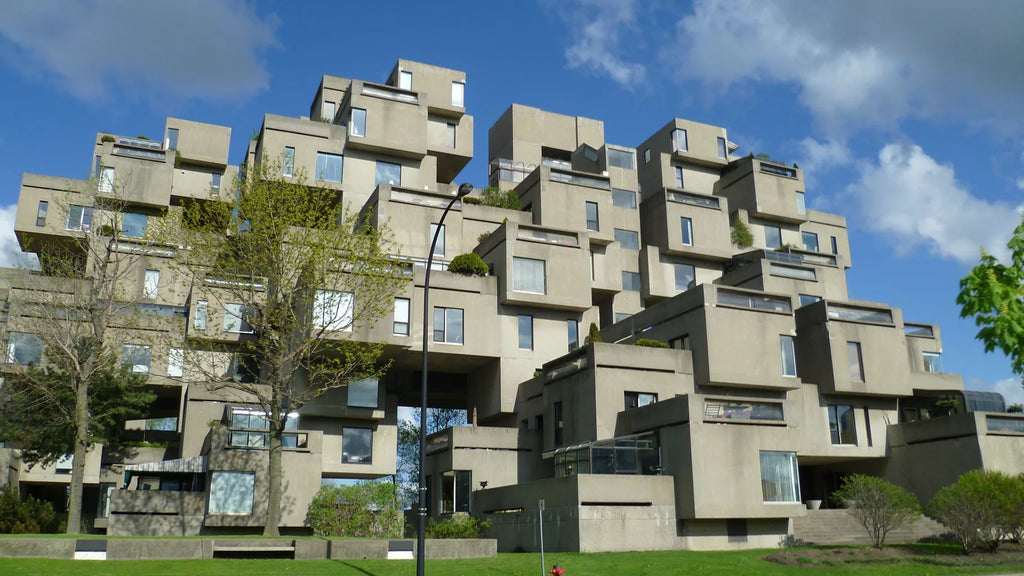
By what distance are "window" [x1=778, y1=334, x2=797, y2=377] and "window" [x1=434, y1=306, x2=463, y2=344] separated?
1564 centimetres

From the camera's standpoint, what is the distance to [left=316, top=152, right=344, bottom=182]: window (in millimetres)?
50562

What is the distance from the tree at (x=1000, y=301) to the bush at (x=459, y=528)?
25.8 metres

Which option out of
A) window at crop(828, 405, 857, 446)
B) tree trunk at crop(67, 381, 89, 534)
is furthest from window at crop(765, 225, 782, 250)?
tree trunk at crop(67, 381, 89, 534)

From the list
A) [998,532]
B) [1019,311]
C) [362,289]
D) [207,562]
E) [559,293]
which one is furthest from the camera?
[559,293]

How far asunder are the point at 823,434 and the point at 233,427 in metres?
27.6

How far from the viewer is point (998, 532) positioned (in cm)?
2589

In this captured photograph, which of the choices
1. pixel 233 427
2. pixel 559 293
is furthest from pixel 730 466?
pixel 233 427

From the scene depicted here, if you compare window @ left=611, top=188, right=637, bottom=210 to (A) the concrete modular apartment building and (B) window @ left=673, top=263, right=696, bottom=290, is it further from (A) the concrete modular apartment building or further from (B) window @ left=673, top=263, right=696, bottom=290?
(B) window @ left=673, top=263, right=696, bottom=290

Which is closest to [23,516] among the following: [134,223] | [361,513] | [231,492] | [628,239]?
[231,492]

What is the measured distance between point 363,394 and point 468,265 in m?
8.59

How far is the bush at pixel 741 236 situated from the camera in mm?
57156

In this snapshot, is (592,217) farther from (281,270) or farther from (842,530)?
(842,530)

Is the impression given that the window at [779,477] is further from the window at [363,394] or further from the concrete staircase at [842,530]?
the window at [363,394]

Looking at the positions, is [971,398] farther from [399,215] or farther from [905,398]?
[399,215]
